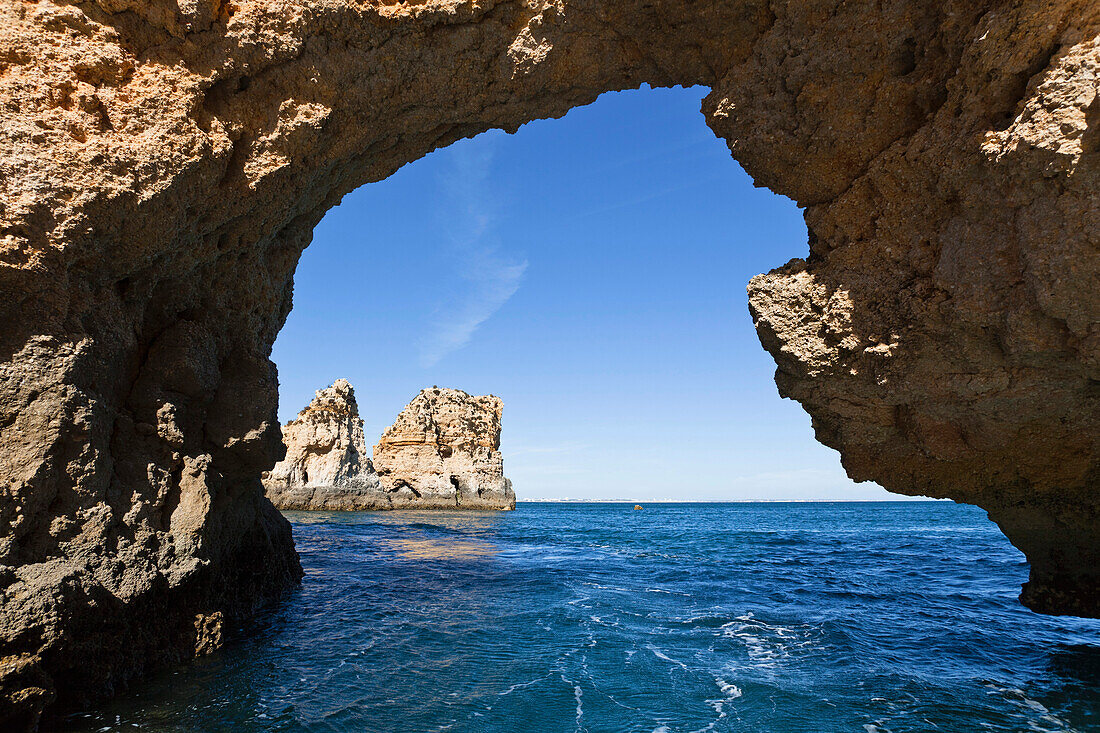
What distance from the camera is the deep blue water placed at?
18.8 ft

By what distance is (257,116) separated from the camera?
6719mm

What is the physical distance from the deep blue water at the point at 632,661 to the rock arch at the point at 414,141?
1.72m

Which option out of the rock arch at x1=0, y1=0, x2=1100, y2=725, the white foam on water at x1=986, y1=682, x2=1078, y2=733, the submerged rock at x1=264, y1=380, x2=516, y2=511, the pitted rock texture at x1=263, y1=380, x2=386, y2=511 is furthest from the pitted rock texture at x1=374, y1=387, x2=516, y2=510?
the white foam on water at x1=986, y1=682, x2=1078, y2=733

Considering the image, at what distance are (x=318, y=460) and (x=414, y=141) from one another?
45.9m

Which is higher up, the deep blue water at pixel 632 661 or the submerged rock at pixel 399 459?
the submerged rock at pixel 399 459

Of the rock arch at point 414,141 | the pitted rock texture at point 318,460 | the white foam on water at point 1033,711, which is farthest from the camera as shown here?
the pitted rock texture at point 318,460

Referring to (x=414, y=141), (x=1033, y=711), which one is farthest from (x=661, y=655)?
(x=414, y=141)

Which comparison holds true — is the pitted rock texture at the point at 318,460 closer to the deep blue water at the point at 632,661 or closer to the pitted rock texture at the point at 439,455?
the pitted rock texture at the point at 439,455

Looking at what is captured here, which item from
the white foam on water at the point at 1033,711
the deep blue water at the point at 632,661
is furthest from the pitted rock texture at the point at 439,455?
the white foam on water at the point at 1033,711

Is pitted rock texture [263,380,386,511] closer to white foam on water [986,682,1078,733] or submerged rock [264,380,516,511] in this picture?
submerged rock [264,380,516,511]

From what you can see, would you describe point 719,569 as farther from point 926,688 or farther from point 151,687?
point 151,687

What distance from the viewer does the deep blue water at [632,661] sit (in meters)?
5.74

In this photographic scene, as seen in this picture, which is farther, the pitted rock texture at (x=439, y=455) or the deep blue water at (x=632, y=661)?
the pitted rock texture at (x=439, y=455)

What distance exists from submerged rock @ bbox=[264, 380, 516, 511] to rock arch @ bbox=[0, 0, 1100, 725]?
141ft
